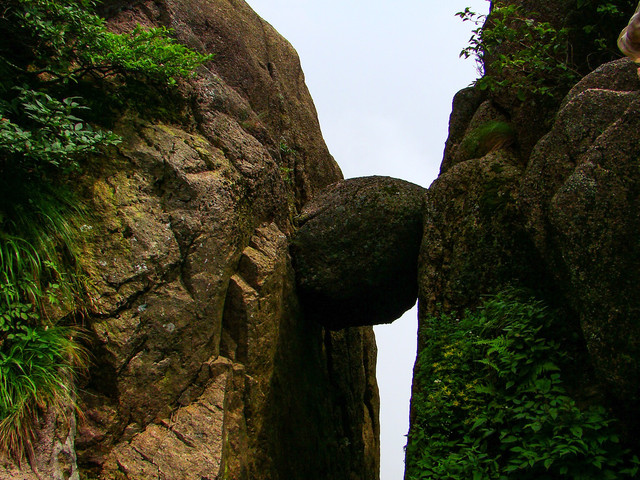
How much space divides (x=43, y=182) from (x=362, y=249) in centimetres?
480

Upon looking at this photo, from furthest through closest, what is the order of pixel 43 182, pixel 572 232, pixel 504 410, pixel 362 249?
pixel 362 249 → pixel 43 182 → pixel 504 410 → pixel 572 232

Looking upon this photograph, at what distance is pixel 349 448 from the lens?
33.6ft

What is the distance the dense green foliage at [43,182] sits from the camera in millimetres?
4172

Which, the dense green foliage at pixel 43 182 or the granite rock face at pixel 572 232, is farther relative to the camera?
the dense green foliage at pixel 43 182

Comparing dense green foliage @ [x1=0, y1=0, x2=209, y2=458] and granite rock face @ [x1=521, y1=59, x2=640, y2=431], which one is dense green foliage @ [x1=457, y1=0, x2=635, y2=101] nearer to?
granite rock face @ [x1=521, y1=59, x2=640, y2=431]

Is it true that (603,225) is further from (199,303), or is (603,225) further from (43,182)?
(43,182)

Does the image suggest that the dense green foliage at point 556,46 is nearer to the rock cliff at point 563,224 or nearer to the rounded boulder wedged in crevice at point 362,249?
the rock cliff at point 563,224

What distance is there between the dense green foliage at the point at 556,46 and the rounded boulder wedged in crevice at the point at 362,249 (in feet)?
7.91

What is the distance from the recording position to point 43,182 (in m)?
4.96

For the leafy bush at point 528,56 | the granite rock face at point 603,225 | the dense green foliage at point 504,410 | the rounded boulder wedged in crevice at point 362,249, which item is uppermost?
the leafy bush at point 528,56

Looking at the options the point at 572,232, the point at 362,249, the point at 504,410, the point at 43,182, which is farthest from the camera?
the point at 362,249

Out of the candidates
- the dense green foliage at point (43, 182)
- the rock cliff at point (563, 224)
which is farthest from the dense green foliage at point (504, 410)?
the dense green foliage at point (43, 182)

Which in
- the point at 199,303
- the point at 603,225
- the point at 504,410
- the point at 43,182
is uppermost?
the point at 43,182

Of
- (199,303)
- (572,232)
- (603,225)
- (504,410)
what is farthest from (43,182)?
(603,225)
